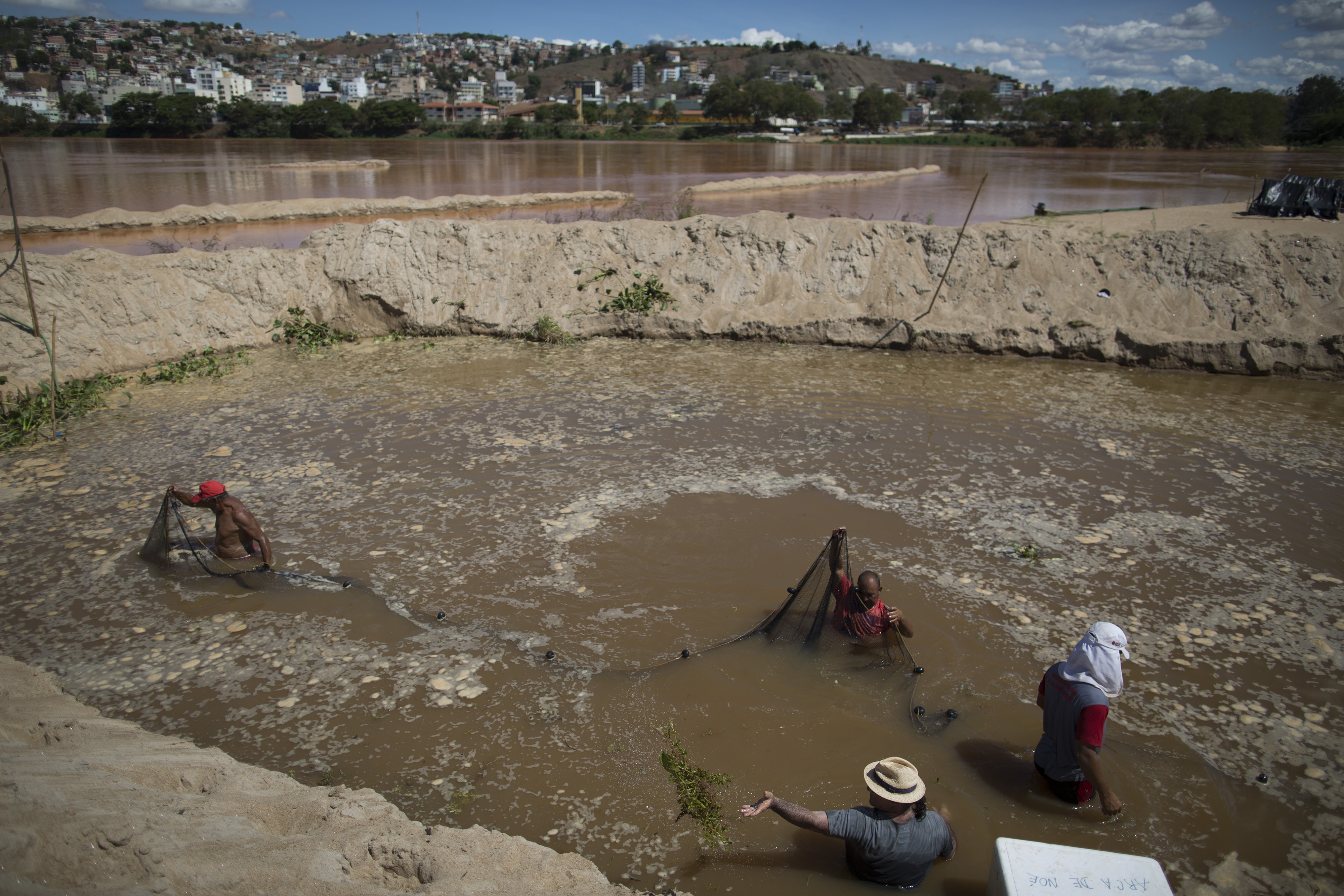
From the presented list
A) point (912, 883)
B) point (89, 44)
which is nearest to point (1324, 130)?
point (912, 883)

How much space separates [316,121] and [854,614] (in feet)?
252

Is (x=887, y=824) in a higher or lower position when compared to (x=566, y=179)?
lower

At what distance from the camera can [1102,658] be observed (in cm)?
361

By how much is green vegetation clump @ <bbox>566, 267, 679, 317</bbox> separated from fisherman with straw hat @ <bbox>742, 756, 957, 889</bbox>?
10.8 meters

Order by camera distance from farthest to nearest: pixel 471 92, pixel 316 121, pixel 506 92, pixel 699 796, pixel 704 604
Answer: pixel 471 92 < pixel 506 92 < pixel 316 121 < pixel 704 604 < pixel 699 796

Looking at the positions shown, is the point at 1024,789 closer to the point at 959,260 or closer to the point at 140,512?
the point at 140,512

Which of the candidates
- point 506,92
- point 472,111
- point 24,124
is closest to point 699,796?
point 24,124

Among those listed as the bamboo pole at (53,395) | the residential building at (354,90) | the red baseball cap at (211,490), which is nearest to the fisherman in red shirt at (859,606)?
the red baseball cap at (211,490)

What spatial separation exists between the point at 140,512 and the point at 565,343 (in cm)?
723


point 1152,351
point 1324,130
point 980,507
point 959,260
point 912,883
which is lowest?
point 912,883

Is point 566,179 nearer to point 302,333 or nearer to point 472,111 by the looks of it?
point 302,333

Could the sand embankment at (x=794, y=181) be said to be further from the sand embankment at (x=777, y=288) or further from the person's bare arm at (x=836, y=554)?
the person's bare arm at (x=836, y=554)

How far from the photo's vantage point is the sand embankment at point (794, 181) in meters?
29.6

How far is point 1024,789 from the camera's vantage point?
13.0 ft
